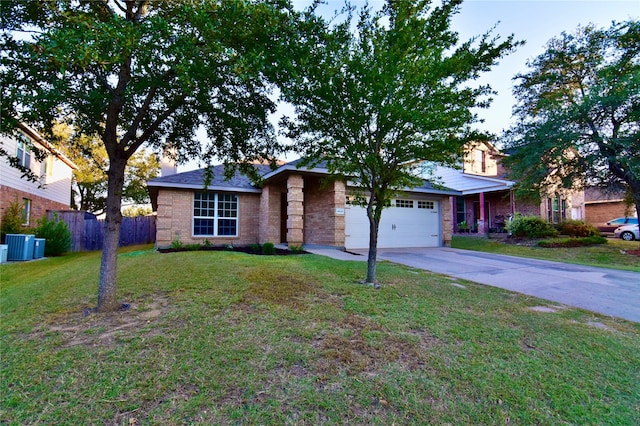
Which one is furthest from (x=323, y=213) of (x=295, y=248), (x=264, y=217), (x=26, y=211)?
(x=26, y=211)

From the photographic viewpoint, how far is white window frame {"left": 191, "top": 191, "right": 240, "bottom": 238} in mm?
13227

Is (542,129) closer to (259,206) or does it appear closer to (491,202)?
(491,202)

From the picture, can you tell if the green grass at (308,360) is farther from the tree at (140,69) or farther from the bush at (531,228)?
the bush at (531,228)

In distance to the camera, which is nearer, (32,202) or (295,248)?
(295,248)

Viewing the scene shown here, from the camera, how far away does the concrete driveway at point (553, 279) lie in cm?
580

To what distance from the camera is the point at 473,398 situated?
2576 mm

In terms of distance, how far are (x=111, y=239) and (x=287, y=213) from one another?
8.19 m

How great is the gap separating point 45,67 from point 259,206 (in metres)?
11.0

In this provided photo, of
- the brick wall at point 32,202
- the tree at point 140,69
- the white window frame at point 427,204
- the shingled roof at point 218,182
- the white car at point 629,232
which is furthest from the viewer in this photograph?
the white car at point 629,232

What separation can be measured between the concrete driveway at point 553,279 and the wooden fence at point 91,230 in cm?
1291

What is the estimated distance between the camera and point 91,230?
640 inches

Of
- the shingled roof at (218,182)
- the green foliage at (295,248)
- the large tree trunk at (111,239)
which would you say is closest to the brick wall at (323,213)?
the shingled roof at (218,182)

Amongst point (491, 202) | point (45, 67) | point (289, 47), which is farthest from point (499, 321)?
point (491, 202)

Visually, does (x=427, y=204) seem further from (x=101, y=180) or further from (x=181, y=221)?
(x=101, y=180)
